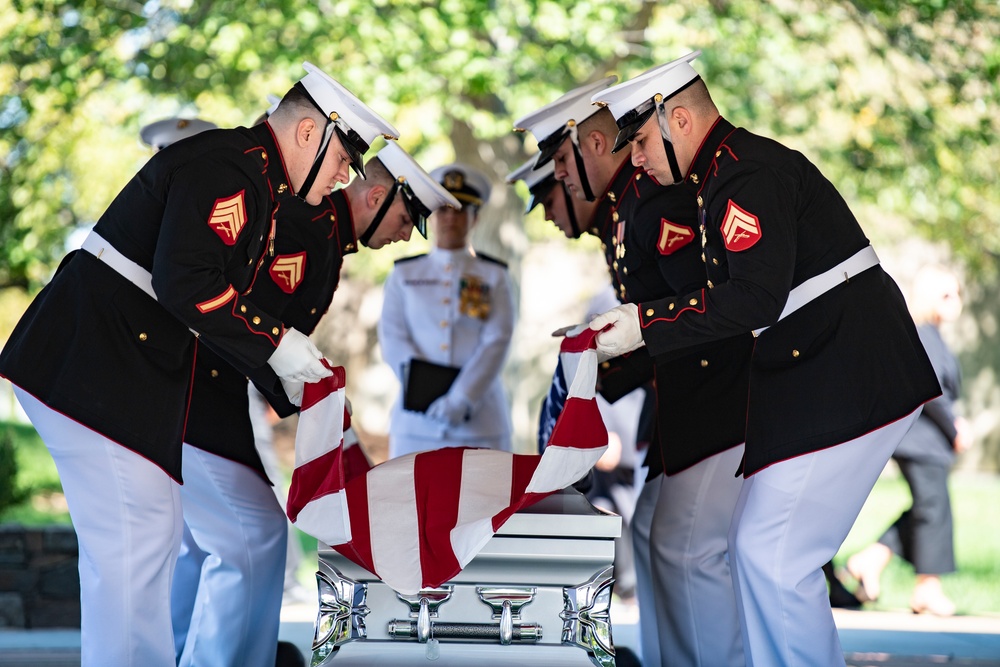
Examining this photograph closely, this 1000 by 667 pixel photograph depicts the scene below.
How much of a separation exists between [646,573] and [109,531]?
75.1 inches

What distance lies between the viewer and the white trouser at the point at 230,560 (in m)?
3.57

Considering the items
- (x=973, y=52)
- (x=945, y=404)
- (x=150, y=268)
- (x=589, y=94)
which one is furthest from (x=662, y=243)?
(x=973, y=52)

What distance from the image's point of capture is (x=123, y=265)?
2988 mm

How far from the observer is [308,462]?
3.28 metres

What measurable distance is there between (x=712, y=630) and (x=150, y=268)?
2.14 meters

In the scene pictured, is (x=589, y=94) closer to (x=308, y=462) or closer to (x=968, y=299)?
(x=308, y=462)

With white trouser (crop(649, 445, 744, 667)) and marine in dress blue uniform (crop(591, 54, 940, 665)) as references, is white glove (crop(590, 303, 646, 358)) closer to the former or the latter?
marine in dress blue uniform (crop(591, 54, 940, 665))

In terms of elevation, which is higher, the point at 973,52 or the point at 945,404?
the point at 973,52

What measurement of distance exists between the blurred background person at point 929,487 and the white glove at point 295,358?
383 cm

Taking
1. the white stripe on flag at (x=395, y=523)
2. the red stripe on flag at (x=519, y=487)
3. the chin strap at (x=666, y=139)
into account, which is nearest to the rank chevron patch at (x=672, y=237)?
the chin strap at (x=666, y=139)

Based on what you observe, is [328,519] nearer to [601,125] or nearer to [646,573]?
[646,573]

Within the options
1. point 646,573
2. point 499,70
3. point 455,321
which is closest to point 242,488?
point 646,573

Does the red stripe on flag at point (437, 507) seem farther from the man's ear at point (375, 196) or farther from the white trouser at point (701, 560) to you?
the man's ear at point (375, 196)

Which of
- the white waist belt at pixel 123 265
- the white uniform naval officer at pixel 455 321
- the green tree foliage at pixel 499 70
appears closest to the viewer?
the white waist belt at pixel 123 265
